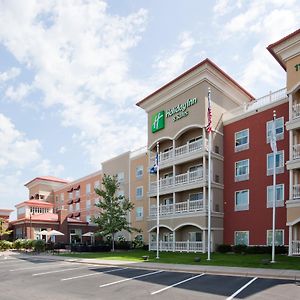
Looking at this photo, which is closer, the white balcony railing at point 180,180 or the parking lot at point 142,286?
the parking lot at point 142,286

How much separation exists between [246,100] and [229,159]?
26.3 ft

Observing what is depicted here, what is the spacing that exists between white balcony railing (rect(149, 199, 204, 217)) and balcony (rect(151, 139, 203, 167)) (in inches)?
173

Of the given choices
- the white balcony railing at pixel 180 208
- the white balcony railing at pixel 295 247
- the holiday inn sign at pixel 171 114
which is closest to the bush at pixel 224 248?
the white balcony railing at pixel 180 208

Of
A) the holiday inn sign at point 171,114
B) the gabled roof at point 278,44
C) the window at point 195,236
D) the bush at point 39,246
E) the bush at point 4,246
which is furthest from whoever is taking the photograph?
the bush at point 4,246

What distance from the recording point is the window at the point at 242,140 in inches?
1375

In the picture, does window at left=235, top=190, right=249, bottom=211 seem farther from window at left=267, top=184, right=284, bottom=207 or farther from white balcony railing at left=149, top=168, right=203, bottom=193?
white balcony railing at left=149, top=168, right=203, bottom=193

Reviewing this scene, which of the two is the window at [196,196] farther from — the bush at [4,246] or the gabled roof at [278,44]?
the bush at [4,246]

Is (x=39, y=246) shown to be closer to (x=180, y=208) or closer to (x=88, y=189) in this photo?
(x=180, y=208)

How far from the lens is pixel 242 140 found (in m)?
35.5

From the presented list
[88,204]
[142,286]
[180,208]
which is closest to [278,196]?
[180,208]

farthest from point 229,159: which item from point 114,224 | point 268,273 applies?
point 268,273

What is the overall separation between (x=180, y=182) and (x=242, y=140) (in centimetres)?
767

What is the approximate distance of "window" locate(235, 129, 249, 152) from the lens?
1375 inches

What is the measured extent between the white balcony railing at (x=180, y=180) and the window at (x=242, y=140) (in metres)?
4.13
